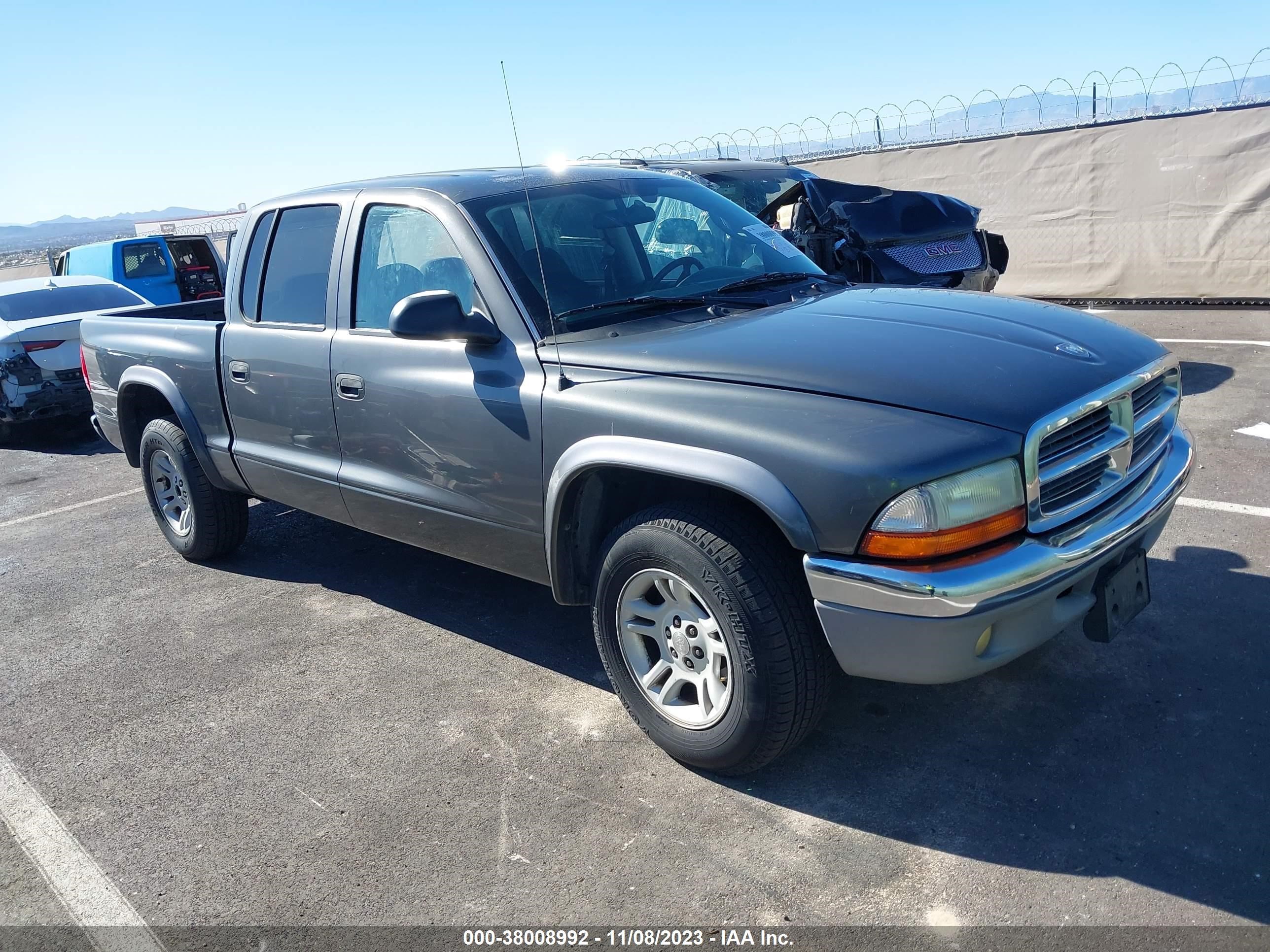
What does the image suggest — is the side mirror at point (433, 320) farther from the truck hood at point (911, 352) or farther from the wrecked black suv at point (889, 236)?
the wrecked black suv at point (889, 236)

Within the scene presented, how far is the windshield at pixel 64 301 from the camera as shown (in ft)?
33.4

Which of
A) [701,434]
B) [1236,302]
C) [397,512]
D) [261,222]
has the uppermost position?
[261,222]

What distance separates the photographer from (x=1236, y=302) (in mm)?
11281

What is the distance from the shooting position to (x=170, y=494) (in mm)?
5891

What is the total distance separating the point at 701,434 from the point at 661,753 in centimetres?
120

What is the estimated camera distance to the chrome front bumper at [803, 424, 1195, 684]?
268 cm

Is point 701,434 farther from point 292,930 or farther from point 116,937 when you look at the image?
point 116,937

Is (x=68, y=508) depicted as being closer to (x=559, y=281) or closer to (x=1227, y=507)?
(x=559, y=281)

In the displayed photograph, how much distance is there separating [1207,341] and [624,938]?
8.89m

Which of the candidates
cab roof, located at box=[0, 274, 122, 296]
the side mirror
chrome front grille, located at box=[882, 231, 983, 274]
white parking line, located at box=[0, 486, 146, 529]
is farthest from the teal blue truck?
the side mirror

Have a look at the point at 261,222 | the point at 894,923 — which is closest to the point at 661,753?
the point at 894,923

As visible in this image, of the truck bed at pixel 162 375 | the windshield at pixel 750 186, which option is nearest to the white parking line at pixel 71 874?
the truck bed at pixel 162 375

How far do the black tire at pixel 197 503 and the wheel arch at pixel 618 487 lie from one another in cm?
276

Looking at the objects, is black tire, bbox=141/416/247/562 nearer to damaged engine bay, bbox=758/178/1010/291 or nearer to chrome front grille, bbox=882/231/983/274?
damaged engine bay, bbox=758/178/1010/291
